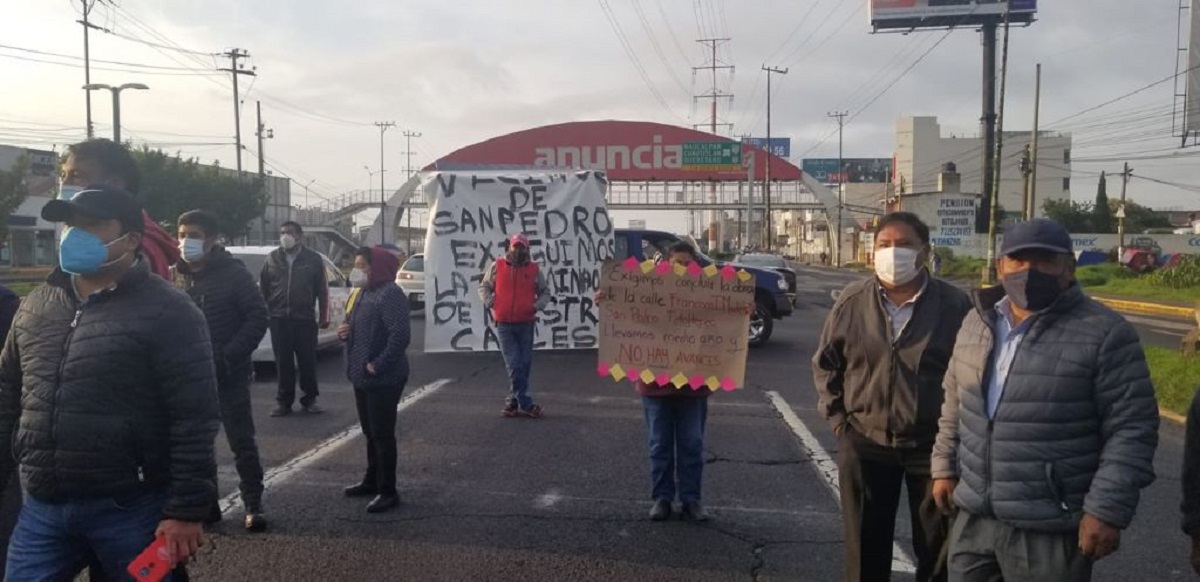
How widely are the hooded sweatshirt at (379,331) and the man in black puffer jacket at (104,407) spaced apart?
9.44ft

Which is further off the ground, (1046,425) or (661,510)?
(1046,425)

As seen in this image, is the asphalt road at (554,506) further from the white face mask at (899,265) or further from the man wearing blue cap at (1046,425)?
the man wearing blue cap at (1046,425)

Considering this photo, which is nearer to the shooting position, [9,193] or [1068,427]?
[1068,427]

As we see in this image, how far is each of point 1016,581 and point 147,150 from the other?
43.3 metres

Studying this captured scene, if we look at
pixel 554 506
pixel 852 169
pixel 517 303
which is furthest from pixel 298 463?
pixel 852 169

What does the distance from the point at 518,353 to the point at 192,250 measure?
11.9 ft

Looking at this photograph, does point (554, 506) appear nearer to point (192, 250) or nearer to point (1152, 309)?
point (192, 250)

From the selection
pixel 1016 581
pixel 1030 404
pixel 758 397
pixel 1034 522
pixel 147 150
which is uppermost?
pixel 147 150

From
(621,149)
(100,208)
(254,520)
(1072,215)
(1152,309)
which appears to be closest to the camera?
(100,208)

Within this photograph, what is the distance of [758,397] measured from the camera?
10.6 metres

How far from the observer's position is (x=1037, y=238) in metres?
3.23

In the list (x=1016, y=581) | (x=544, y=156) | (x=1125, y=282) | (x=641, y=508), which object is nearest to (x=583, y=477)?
(x=641, y=508)

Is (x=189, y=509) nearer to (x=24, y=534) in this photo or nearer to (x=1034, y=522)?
(x=24, y=534)

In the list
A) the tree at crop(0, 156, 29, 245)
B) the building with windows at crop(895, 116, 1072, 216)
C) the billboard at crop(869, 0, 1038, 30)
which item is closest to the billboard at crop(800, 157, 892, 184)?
the building with windows at crop(895, 116, 1072, 216)
